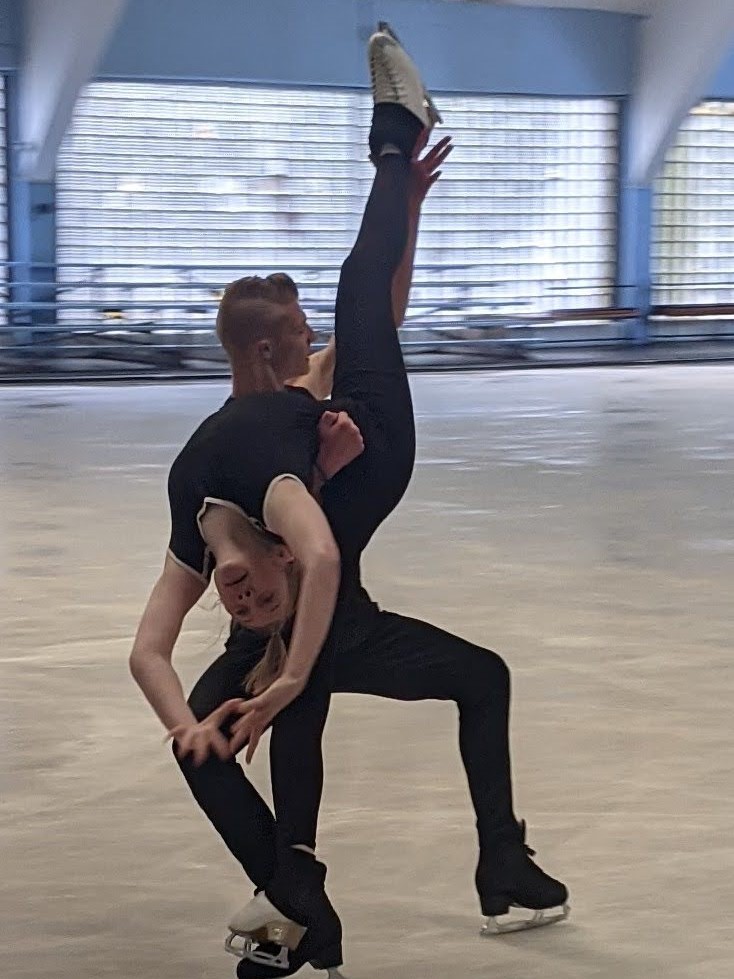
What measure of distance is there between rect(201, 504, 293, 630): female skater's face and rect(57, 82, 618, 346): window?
15443 millimetres

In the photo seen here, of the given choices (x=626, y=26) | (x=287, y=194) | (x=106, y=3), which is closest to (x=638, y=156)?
(x=626, y=26)

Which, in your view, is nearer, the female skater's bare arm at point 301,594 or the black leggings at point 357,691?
the female skater's bare arm at point 301,594

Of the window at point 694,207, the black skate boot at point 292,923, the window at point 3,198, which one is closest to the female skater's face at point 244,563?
the black skate boot at point 292,923

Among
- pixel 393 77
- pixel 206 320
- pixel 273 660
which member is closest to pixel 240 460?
pixel 273 660

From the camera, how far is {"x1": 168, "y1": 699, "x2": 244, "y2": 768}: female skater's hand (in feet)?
9.02

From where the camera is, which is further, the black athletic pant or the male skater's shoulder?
the black athletic pant

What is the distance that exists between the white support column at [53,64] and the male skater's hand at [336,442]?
50.0 ft

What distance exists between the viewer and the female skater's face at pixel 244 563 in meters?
2.74

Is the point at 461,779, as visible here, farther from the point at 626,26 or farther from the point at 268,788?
the point at 626,26

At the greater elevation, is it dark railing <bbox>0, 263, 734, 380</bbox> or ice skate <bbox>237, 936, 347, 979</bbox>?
dark railing <bbox>0, 263, 734, 380</bbox>

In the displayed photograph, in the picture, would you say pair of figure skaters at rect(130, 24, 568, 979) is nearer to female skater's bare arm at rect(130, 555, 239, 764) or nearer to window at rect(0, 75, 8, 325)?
female skater's bare arm at rect(130, 555, 239, 764)

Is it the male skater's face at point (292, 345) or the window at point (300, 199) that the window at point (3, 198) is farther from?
the male skater's face at point (292, 345)

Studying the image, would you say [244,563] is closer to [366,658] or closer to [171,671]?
[171,671]

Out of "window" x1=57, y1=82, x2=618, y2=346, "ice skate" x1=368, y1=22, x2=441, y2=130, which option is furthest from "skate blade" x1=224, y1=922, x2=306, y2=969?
"window" x1=57, y1=82, x2=618, y2=346
